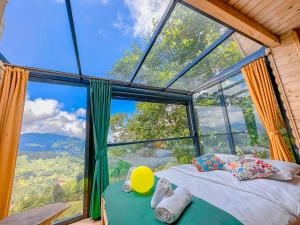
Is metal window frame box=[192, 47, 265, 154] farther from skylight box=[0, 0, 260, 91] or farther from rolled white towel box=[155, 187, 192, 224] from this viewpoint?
rolled white towel box=[155, 187, 192, 224]

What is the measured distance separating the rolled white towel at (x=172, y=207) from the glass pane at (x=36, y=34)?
7.12 feet

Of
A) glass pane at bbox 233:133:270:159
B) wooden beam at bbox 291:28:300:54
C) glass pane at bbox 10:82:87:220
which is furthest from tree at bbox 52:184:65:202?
wooden beam at bbox 291:28:300:54

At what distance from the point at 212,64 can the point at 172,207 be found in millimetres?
2741

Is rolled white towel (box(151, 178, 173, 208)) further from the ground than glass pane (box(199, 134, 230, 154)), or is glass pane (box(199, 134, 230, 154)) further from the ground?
glass pane (box(199, 134, 230, 154))

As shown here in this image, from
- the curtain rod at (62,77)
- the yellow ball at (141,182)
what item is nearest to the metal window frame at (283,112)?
the yellow ball at (141,182)

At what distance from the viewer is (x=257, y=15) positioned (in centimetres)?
183

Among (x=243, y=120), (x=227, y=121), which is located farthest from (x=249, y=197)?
(x=227, y=121)

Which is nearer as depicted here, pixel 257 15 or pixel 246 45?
pixel 257 15

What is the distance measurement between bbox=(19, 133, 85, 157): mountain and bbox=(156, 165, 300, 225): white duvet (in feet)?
5.58

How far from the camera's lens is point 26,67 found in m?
2.18

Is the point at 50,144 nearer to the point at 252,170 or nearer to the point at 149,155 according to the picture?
the point at 149,155

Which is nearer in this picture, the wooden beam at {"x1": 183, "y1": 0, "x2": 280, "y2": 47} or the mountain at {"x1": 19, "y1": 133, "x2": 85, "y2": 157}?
the wooden beam at {"x1": 183, "y1": 0, "x2": 280, "y2": 47}

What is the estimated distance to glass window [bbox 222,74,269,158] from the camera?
2.51 m

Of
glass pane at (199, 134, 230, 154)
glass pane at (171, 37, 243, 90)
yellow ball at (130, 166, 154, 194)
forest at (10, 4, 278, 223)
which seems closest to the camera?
yellow ball at (130, 166, 154, 194)
